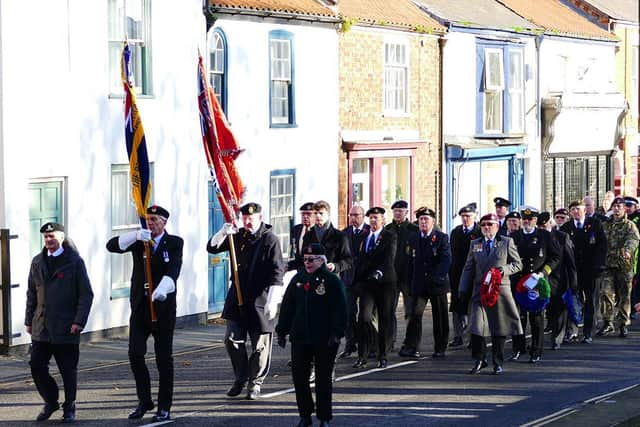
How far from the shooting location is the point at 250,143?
2517cm

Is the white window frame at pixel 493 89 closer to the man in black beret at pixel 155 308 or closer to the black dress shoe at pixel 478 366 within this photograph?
the black dress shoe at pixel 478 366

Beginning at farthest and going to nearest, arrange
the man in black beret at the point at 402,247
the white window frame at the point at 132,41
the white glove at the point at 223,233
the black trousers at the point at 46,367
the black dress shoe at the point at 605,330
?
the white window frame at the point at 132,41 → the black dress shoe at the point at 605,330 → the man in black beret at the point at 402,247 → the white glove at the point at 223,233 → the black trousers at the point at 46,367

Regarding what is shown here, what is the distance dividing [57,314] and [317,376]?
2500 mm

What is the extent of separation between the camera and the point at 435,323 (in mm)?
18766

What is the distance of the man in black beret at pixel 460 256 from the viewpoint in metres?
19.3

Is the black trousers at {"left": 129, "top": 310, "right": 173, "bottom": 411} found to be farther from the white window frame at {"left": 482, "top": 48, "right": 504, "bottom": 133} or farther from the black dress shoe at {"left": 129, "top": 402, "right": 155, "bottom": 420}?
the white window frame at {"left": 482, "top": 48, "right": 504, "bottom": 133}

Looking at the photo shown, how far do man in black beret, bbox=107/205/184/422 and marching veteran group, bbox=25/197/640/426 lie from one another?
1 cm

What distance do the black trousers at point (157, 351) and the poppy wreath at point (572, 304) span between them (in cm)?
753

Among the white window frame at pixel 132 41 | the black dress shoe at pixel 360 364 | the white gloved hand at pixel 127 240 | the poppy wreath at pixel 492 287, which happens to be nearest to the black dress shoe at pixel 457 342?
the black dress shoe at pixel 360 364

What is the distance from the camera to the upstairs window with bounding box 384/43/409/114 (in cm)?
2993

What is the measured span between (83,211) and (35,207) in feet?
3.29

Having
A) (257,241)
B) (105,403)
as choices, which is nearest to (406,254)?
(257,241)

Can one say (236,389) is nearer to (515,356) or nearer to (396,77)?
(515,356)

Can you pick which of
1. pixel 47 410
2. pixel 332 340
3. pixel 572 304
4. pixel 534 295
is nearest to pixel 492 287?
pixel 534 295
